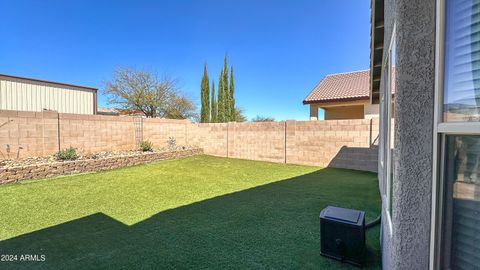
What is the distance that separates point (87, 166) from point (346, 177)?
919 centimetres

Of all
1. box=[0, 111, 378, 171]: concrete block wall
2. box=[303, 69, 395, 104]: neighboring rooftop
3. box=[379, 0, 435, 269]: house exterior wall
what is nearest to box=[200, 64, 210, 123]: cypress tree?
box=[0, 111, 378, 171]: concrete block wall

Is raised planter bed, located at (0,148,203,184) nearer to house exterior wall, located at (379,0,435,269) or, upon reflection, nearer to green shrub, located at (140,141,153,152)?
green shrub, located at (140,141,153,152)

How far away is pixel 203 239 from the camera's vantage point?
3.34m

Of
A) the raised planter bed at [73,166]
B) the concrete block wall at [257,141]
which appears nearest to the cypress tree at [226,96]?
the concrete block wall at [257,141]

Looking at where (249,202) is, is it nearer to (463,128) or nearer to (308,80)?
(463,128)

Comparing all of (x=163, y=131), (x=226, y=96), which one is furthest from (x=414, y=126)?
(x=226, y=96)

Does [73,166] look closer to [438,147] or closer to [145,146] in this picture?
[145,146]

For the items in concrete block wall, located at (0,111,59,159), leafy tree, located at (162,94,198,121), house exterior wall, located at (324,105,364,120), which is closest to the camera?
concrete block wall, located at (0,111,59,159)

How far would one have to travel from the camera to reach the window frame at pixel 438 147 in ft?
3.78

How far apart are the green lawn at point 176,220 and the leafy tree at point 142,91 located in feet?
42.5

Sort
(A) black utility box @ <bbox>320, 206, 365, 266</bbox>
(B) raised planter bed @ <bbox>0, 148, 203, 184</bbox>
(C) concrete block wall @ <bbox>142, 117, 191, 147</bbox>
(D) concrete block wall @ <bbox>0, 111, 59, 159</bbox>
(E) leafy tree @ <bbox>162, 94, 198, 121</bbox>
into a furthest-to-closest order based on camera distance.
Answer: (E) leafy tree @ <bbox>162, 94, 198, 121</bbox> < (C) concrete block wall @ <bbox>142, 117, 191, 147</bbox> < (D) concrete block wall @ <bbox>0, 111, 59, 159</bbox> < (B) raised planter bed @ <bbox>0, 148, 203, 184</bbox> < (A) black utility box @ <bbox>320, 206, 365, 266</bbox>

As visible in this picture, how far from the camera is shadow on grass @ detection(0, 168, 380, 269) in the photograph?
2771mm

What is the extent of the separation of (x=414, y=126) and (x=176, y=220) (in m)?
3.85

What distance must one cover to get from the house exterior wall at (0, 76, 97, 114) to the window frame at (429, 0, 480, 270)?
685 inches
